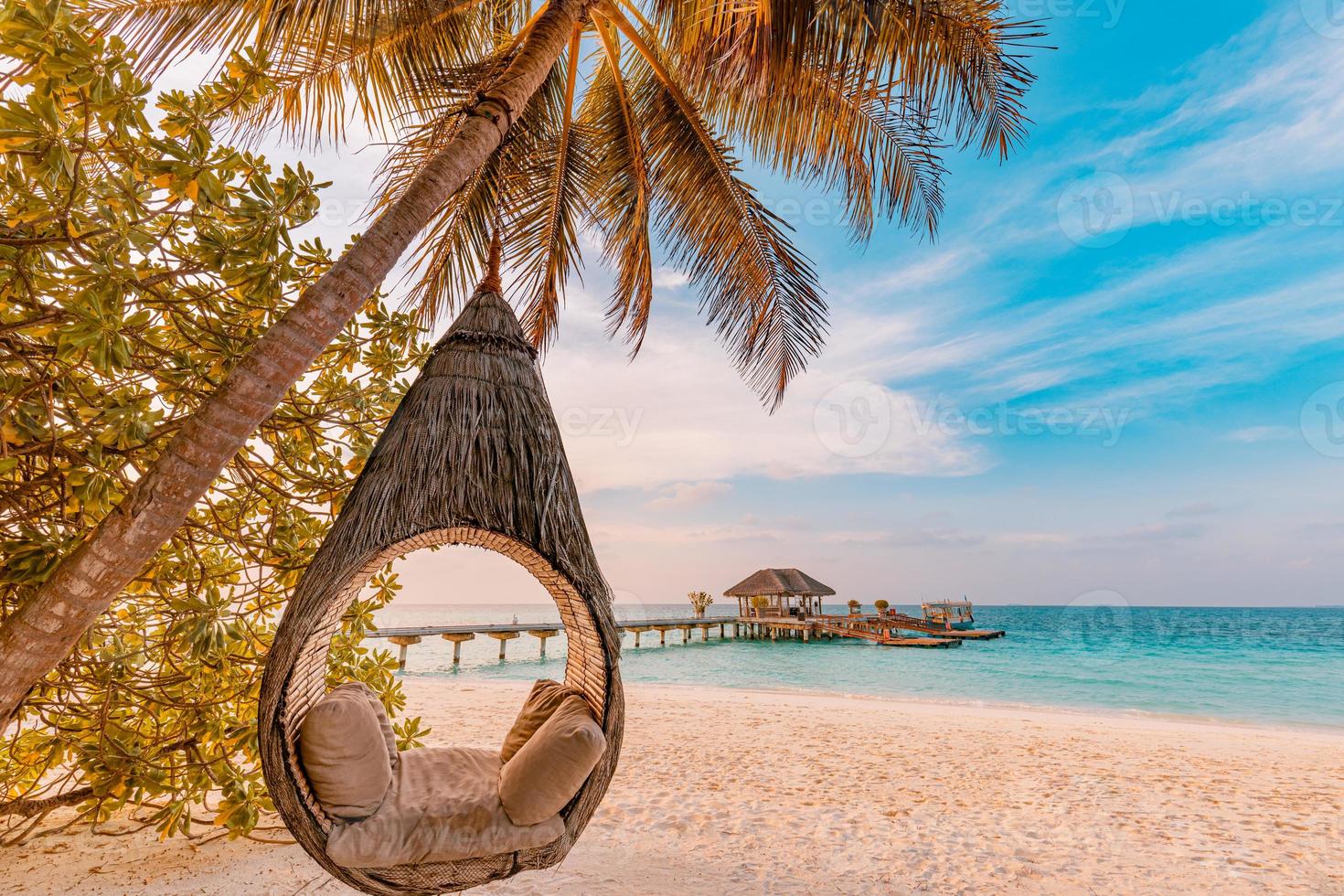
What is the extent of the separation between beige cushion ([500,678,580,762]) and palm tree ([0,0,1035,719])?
1367 millimetres

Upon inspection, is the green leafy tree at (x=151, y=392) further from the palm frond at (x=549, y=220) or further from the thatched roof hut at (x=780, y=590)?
the thatched roof hut at (x=780, y=590)

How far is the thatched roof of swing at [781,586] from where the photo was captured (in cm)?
2197

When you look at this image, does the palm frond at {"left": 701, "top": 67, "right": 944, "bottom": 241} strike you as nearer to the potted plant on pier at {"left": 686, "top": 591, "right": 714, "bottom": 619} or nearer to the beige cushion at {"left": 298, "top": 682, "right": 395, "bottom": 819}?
the beige cushion at {"left": 298, "top": 682, "right": 395, "bottom": 819}

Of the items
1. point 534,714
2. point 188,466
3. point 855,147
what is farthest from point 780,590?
point 188,466

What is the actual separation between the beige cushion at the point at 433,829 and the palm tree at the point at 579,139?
2.76ft

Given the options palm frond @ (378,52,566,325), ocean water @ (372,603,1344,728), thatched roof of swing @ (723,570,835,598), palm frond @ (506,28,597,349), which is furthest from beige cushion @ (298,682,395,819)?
thatched roof of swing @ (723,570,835,598)

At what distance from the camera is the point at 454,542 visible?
5.89ft

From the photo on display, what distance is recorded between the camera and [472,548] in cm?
192

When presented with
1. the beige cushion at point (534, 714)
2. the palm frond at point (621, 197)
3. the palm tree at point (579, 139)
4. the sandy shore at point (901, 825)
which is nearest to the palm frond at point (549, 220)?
the palm tree at point (579, 139)

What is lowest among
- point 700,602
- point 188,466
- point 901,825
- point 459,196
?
point 901,825

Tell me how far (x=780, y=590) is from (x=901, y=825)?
18492mm

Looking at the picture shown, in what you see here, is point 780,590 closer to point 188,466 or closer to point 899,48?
point 899,48

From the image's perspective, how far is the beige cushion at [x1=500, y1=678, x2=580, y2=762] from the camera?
2.31 m

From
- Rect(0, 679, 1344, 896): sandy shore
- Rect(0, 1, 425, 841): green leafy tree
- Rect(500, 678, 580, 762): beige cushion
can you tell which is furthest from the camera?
Rect(0, 679, 1344, 896): sandy shore
